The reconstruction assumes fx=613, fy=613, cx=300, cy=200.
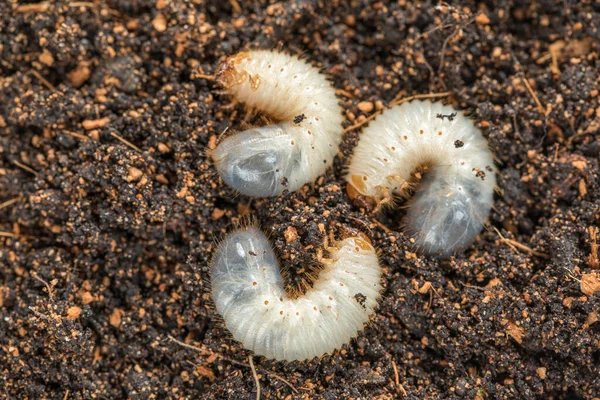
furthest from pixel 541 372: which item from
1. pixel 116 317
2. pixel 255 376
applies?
pixel 116 317

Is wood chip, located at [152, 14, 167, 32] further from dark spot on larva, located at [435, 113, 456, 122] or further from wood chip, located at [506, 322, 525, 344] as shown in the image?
wood chip, located at [506, 322, 525, 344]

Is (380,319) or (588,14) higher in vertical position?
(588,14)

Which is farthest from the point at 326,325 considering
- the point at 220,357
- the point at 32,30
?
the point at 32,30

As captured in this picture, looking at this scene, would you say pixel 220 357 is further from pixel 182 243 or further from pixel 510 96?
pixel 510 96

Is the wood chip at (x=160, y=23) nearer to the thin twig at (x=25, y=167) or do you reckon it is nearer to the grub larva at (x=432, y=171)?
the thin twig at (x=25, y=167)

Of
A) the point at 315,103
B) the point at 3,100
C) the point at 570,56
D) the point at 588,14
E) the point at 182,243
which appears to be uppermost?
the point at 588,14

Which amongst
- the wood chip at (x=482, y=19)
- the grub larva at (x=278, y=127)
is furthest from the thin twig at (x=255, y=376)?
the wood chip at (x=482, y=19)
